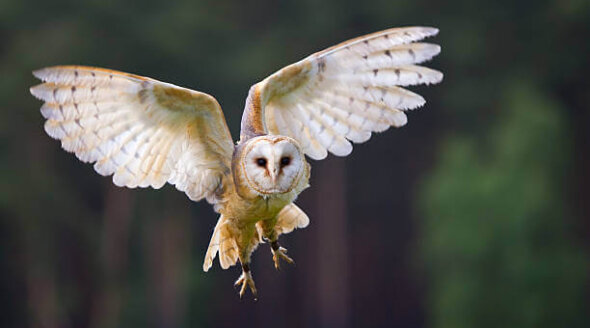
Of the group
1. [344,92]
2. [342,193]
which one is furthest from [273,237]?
[342,193]

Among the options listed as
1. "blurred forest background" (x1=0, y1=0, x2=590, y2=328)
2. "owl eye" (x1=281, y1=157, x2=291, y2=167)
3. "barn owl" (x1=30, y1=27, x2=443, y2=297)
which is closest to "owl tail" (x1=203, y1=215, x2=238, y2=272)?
"barn owl" (x1=30, y1=27, x2=443, y2=297)

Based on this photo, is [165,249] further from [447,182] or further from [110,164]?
[110,164]

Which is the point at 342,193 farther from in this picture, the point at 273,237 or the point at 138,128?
the point at 138,128

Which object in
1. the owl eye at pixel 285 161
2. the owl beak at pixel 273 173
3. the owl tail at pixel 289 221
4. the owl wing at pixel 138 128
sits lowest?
the owl tail at pixel 289 221

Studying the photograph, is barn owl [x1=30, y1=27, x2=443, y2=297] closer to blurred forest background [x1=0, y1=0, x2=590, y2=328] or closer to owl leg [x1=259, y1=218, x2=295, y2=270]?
owl leg [x1=259, y1=218, x2=295, y2=270]

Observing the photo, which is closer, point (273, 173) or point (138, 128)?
point (273, 173)

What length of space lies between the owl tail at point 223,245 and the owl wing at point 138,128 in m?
0.18

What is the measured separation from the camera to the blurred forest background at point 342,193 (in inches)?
572

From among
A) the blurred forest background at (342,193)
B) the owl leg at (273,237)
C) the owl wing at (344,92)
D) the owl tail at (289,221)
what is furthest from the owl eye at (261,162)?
the blurred forest background at (342,193)

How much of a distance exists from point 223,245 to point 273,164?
748 mm

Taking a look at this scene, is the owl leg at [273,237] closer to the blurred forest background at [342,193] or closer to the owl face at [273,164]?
the owl face at [273,164]

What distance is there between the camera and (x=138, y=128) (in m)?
4.34

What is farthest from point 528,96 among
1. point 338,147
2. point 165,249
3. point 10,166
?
point 338,147

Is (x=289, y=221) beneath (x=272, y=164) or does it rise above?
beneath
